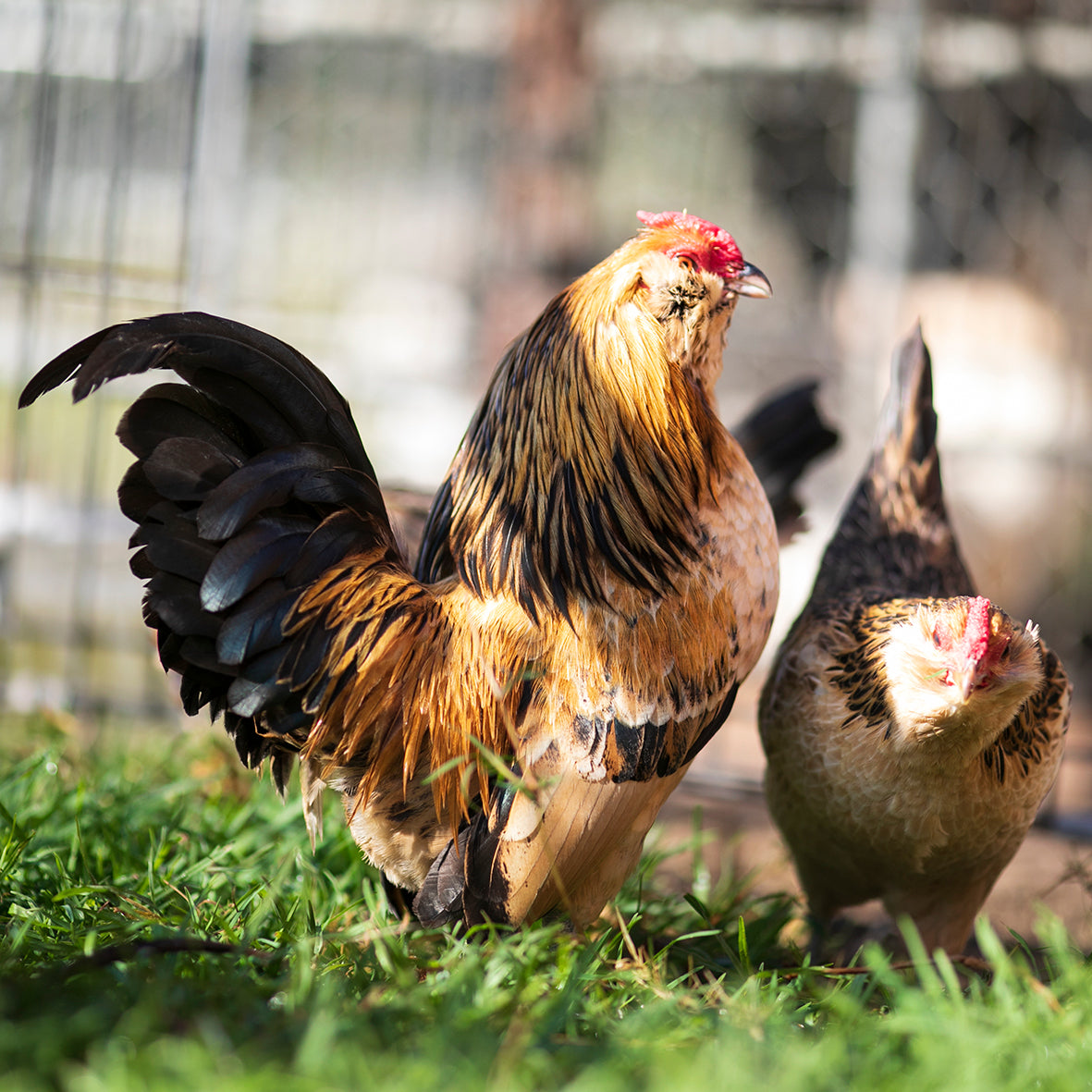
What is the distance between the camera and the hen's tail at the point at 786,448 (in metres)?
3.43

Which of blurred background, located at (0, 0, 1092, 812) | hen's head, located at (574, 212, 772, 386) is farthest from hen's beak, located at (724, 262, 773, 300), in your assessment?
blurred background, located at (0, 0, 1092, 812)

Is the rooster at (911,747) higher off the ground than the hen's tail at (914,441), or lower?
lower

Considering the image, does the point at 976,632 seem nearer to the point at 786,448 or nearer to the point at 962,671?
the point at 962,671

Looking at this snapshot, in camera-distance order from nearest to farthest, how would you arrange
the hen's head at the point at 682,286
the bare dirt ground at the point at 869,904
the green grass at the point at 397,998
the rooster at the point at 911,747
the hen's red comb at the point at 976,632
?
the green grass at the point at 397,998
the hen's red comb at the point at 976,632
the rooster at the point at 911,747
the hen's head at the point at 682,286
the bare dirt ground at the point at 869,904

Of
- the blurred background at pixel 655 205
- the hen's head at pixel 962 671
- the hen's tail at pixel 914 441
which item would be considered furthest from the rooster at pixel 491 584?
the blurred background at pixel 655 205

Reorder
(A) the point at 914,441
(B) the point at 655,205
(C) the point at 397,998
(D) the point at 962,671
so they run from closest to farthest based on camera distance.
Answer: (C) the point at 397,998 → (D) the point at 962,671 → (A) the point at 914,441 → (B) the point at 655,205

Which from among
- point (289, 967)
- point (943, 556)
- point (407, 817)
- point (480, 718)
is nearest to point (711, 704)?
point (480, 718)

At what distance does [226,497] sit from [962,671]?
157 cm

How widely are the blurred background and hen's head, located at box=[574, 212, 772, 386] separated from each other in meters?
3.34

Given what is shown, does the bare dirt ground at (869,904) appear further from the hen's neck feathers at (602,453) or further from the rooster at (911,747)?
the hen's neck feathers at (602,453)

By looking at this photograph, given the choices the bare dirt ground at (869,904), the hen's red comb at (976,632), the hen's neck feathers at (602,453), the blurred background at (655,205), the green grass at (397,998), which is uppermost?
the blurred background at (655,205)

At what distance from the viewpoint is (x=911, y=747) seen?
2.34 meters

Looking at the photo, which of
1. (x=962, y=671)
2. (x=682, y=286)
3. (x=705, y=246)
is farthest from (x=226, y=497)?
(x=962, y=671)

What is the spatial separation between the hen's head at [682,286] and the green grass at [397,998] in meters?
1.34
